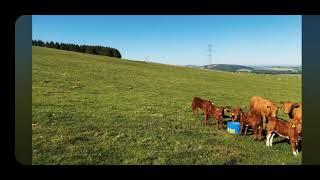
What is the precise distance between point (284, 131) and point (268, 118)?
823mm

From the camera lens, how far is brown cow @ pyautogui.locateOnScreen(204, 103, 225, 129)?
1012 cm

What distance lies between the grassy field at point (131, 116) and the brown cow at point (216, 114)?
7.6 inches

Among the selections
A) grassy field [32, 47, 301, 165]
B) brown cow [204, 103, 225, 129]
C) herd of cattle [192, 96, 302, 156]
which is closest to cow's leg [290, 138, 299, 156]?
herd of cattle [192, 96, 302, 156]

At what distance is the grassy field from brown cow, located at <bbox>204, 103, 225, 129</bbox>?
19 cm

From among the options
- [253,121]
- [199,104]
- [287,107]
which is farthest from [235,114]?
[199,104]

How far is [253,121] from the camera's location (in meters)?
9.32

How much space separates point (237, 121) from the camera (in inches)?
381

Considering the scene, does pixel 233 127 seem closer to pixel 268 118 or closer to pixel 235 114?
pixel 235 114

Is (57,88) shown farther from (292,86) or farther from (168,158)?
(292,86)

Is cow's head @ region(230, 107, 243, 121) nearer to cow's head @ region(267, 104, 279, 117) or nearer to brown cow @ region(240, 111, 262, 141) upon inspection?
brown cow @ region(240, 111, 262, 141)
